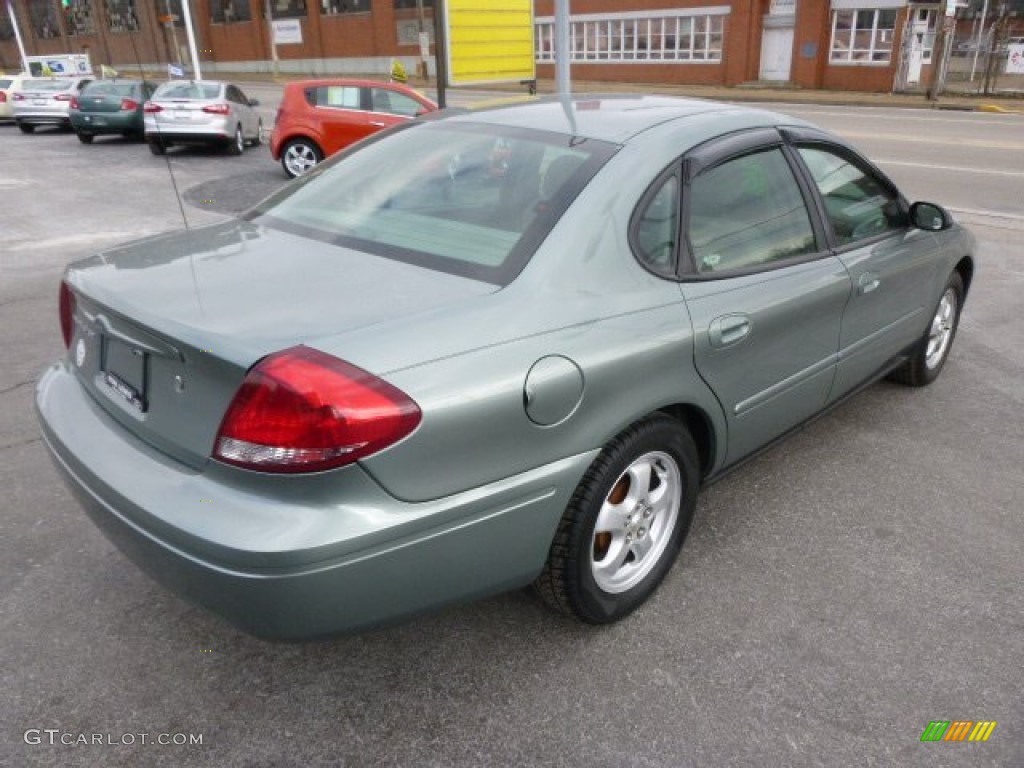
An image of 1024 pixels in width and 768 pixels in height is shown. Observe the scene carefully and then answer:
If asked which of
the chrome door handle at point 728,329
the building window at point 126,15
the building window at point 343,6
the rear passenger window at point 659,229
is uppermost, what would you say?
the building window at point 343,6

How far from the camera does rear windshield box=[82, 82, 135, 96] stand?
17.8m

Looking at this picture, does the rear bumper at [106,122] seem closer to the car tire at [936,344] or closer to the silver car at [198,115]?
the silver car at [198,115]

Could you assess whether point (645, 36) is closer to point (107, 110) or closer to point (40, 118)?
point (40, 118)

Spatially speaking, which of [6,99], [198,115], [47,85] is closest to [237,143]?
[198,115]

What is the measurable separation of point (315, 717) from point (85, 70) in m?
33.4

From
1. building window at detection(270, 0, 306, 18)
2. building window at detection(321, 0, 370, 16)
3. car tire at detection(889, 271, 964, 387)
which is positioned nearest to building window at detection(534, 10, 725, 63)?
building window at detection(321, 0, 370, 16)

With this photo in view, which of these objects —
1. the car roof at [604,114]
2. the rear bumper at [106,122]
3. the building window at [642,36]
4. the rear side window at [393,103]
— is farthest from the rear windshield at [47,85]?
the car roof at [604,114]

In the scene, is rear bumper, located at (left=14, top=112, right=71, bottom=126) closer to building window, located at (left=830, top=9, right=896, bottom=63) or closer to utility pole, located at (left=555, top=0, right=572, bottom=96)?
utility pole, located at (left=555, top=0, right=572, bottom=96)

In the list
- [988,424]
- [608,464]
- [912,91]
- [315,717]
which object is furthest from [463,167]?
[912,91]

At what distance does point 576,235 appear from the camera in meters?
2.48

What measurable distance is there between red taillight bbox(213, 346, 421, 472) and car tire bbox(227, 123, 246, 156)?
15057 mm

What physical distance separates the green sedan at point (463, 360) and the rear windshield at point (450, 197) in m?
0.01

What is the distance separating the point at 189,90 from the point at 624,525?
1551 cm

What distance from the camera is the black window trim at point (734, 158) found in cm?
279
